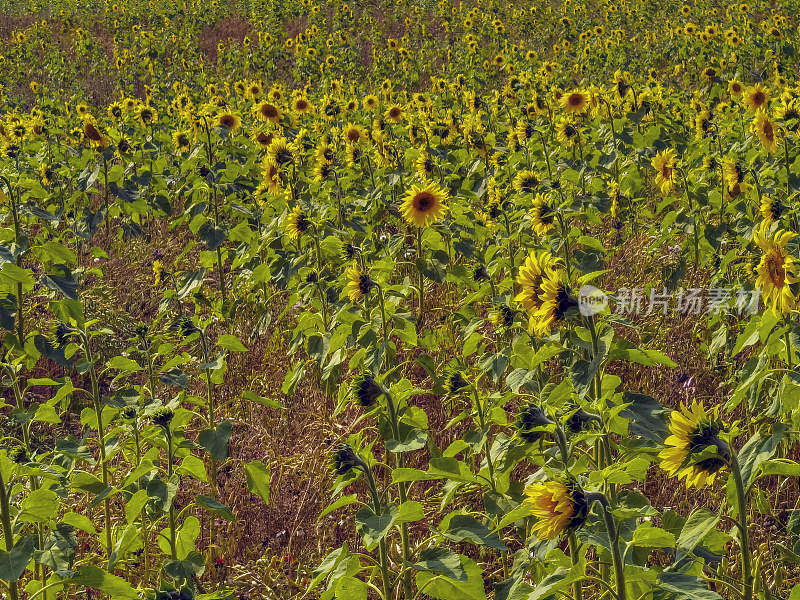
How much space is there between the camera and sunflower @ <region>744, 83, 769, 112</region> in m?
5.53

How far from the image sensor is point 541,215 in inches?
166

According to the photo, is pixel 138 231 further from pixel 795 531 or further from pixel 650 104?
pixel 795 531

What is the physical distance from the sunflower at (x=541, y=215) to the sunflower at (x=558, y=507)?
254 cm

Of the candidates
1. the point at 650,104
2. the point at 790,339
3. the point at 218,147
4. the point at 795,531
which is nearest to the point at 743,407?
the point at 790,339

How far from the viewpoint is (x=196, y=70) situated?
587 inches

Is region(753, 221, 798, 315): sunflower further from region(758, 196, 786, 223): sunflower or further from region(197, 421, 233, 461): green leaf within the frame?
region(197, 421, 233, 461): green leaf

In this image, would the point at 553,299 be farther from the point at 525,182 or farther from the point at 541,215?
the point at 525,182

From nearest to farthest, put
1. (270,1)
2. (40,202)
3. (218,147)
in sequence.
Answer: (218,147)
(40,202)
(270,1)

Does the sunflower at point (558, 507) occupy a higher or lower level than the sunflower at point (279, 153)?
higher

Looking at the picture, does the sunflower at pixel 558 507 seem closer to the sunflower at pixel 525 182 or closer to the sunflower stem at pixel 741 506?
the sunflower stem at pixel 741 506

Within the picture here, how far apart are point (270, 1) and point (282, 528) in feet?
60.0

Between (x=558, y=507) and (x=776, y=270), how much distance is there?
3.28ft

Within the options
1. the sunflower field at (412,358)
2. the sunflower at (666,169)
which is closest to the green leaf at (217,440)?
the sunflower field at (412,358)

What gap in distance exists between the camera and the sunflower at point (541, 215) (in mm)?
4195
